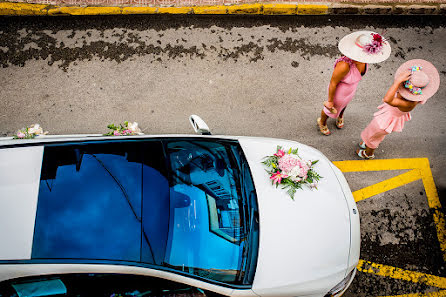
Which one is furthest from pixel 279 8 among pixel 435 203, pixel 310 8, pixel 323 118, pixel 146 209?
pixel 146 209

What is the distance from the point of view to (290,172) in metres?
3.14

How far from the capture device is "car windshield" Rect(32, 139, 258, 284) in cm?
266

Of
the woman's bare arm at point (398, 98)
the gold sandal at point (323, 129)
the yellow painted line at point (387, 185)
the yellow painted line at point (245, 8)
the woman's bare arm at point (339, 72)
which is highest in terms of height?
the yellow painted line at point (245, 8)

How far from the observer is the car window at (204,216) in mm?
2758

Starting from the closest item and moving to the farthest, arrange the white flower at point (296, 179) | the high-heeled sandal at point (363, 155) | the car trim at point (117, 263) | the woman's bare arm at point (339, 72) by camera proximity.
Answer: the car trim at point (117, 263) < the white flower at point (296, 179) < the woman's bare arm at point (339, 72) < the high-heeled sandal at point (363, 155)

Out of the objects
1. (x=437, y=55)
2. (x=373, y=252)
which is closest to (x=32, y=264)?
(x=373, y=252)

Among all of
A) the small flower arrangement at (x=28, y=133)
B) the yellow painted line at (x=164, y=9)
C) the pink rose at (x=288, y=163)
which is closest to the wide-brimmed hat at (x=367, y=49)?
the pink rose at (x=288, y=163)

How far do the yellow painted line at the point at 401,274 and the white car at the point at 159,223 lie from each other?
79 centimetres

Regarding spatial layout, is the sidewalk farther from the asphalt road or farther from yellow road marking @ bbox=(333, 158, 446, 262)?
yellow road marking @ bbox=(333, 158, 446, 262)

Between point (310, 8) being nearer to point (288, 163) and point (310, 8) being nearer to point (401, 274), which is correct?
point (288, 163)

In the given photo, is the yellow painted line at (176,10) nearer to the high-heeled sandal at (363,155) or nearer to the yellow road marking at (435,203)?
the high-heeled sandal at (363,155)

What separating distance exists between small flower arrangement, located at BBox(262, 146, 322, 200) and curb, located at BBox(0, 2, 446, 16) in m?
3.33

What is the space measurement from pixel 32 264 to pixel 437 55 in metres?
6.46

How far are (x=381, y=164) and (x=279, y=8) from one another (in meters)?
3.22
